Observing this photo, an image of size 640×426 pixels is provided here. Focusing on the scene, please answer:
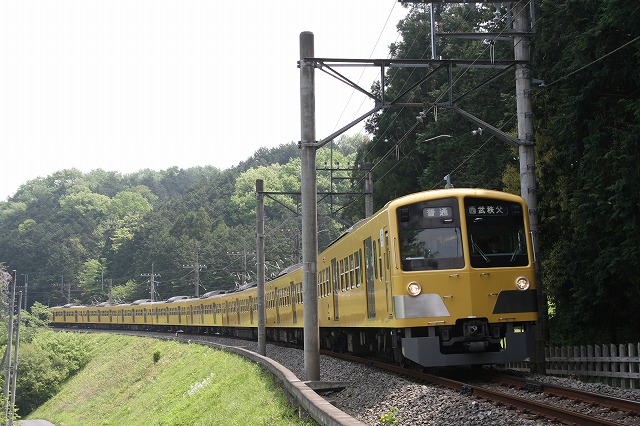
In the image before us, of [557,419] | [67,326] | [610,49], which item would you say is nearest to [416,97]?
[610,49]

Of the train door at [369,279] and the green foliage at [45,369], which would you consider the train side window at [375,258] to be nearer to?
the train door at [369,279]

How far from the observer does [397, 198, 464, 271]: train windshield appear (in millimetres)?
13914

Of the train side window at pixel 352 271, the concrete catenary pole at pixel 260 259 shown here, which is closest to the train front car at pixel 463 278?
the train side window at pixel 352 271

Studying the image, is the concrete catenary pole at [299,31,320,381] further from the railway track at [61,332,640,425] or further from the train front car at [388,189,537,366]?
the train front car at [388,189,537,366]

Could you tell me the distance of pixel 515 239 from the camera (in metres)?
14.2

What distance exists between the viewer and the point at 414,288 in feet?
45.0

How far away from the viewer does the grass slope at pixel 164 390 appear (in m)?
17.2

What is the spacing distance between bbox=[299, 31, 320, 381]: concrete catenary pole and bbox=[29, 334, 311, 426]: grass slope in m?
0.95

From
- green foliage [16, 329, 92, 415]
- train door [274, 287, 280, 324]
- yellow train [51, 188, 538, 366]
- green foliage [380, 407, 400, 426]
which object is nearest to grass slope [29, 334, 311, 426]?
green foliage [16, 329, 92, 415]

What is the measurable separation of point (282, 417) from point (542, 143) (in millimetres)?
11346

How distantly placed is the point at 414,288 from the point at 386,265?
101 centimetres

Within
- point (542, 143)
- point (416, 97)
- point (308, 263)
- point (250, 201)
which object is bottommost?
point (308, 263)

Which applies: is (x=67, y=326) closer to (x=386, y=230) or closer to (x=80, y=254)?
(x=80, y=254)

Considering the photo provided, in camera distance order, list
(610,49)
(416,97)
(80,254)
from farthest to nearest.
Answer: (80,254), (416,97), (610,49)
